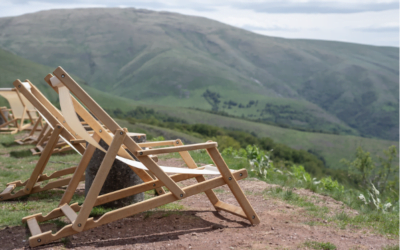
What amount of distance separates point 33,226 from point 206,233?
5.94ft

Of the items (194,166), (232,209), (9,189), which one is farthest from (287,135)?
(9,189)

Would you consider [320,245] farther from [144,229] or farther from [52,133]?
[52,133]

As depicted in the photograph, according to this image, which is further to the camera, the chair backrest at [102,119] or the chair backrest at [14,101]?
the chair backrest at [14,101]

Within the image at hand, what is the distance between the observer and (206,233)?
12.7 feet

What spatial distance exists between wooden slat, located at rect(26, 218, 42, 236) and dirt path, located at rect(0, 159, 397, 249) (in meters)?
0.09

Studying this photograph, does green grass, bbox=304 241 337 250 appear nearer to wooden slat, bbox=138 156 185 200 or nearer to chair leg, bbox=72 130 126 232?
wooden slat, bbox=138 156 185 200

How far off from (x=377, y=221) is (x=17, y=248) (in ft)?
14.2

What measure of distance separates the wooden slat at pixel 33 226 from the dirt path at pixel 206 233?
0.09 meters

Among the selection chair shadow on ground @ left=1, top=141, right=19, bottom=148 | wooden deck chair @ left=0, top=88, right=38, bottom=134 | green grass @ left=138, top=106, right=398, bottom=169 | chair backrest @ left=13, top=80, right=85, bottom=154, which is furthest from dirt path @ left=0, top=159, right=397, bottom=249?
green grass @ left=138, top=106, right=398, bottom=169

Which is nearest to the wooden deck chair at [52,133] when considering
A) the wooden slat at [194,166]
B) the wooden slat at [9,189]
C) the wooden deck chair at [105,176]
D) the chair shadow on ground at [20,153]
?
the wooden slat at [9,189]

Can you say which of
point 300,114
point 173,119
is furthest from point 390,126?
point 173,119

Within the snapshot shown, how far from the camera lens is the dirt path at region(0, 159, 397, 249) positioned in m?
3.48

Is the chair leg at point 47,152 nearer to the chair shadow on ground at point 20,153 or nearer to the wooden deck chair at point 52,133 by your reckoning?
the wooden deck chair at point 52,133

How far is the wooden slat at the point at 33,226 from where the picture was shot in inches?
139
